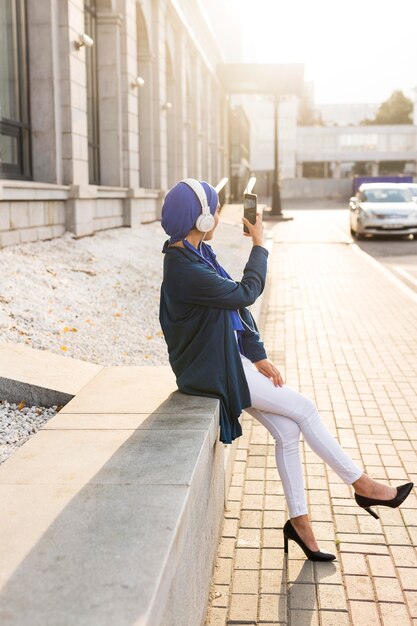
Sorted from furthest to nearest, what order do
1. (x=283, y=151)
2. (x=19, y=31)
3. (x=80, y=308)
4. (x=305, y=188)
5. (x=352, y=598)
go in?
(x=283, y=151)
(x=305, y=188)
(x=19, y=31)
(x=80, y=308)
(x=352, y=598)

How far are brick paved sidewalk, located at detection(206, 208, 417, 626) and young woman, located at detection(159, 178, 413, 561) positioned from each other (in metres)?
0.22

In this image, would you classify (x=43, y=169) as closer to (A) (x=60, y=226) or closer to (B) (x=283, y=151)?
(A) (x=60, y=226)

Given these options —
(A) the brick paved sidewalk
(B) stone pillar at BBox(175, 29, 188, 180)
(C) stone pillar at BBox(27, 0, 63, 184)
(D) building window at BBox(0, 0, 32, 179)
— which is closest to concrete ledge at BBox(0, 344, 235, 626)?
(A) the brick paved sidewalk

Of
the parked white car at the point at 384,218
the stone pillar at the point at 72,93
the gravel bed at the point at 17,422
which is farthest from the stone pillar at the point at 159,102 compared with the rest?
the gravel bed at the point at 17,422

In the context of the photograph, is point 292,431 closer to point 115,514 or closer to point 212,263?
point 212,263

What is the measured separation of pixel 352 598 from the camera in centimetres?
326

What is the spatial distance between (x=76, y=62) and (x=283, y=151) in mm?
82157

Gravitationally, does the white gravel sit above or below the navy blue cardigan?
below

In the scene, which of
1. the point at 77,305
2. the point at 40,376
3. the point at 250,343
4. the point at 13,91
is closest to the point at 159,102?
the point at 13,91

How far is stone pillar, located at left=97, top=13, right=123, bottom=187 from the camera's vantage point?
49.9 ft

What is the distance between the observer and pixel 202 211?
11.5ft

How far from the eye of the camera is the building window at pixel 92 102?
15.0 m

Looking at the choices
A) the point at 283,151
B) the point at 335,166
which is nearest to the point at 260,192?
the point at 283,151

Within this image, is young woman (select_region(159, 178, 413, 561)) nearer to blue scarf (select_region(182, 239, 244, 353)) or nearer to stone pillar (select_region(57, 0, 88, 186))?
blue scarf (select_region(182, 239, 244, 353))
